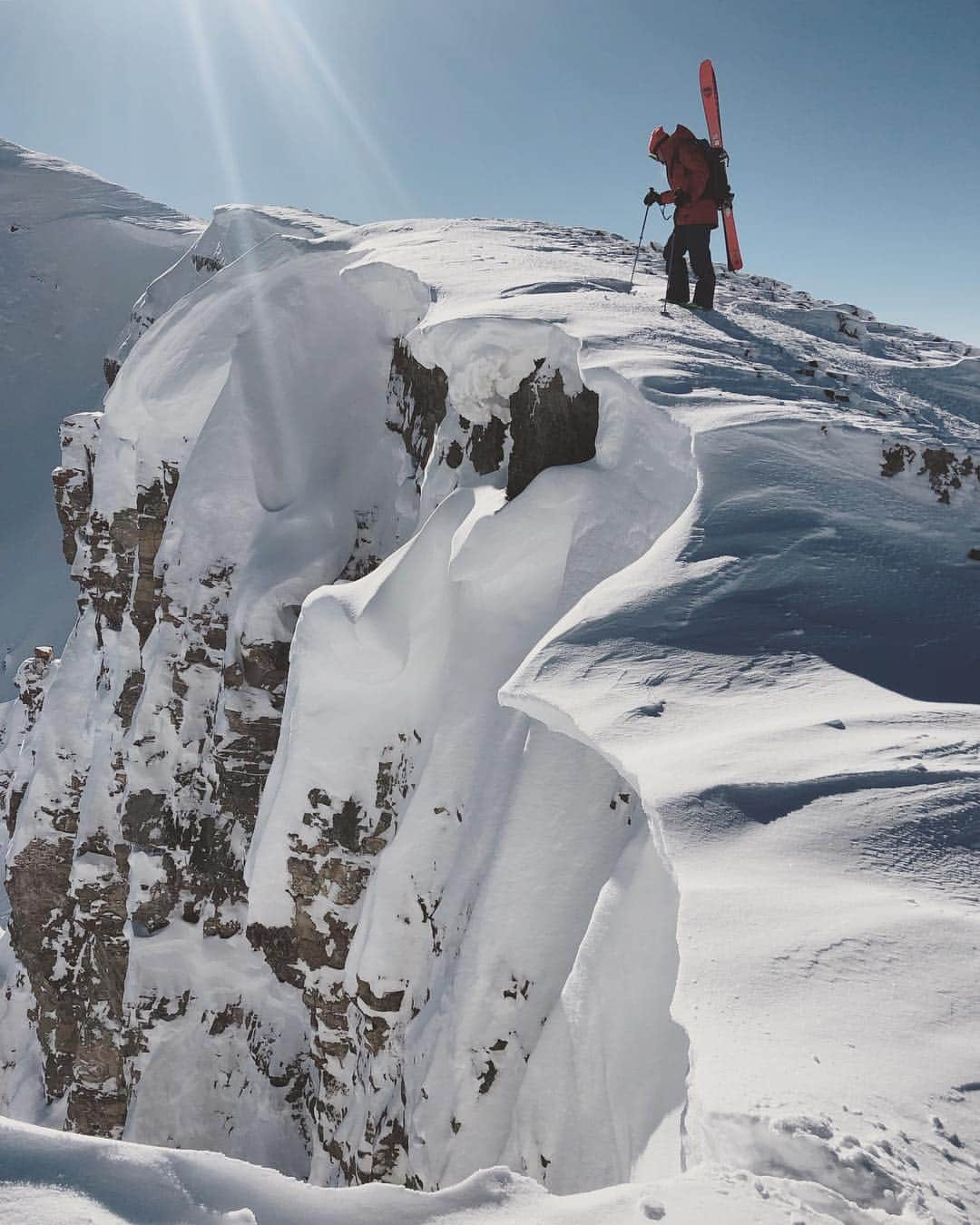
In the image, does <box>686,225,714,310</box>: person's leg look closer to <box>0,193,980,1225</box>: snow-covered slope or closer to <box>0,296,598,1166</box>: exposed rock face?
<box>0,193,980,1225</box>: snow-covered slope

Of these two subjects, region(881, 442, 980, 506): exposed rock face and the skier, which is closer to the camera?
region(881, 442, 980, 506): exposed rock face

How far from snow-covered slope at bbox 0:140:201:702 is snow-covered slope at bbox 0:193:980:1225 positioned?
22.4 m

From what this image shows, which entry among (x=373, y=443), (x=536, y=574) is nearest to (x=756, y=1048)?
(x=536, y=574)

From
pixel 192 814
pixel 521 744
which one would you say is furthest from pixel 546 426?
pixel 192 814

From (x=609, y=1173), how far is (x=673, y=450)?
3411 millimetres

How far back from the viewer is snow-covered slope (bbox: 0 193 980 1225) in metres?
1.88

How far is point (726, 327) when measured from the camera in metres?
6.99

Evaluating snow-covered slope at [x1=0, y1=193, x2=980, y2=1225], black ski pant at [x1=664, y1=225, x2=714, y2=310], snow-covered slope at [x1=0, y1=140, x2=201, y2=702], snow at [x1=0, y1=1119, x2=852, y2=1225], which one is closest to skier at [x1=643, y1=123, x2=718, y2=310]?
black ski pant at [x1=664, y1=225, x2=714, y2=310]

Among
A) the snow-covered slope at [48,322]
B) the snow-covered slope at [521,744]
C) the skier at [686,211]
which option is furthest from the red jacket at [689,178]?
the snow-covered slope at [48,322]

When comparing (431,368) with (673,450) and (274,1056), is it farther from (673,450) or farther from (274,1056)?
(274,1056)

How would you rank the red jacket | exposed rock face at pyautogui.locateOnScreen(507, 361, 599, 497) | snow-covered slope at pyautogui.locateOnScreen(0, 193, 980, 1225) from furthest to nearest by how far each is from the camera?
the red jacket
exposed rock face at pyautogui.locateOnScreen(507, 361, 599, 497)
snow-covered slope at pyautogui.locateOnScreen(0, 193, 980, 1225)

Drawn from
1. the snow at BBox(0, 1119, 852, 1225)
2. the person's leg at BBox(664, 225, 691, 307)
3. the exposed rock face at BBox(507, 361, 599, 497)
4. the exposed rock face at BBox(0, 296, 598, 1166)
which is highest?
the person's leg at BBox(664, 225, 691, 307)

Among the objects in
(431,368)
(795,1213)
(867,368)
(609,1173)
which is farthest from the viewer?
(431,368)

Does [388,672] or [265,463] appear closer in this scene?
[388,672]
